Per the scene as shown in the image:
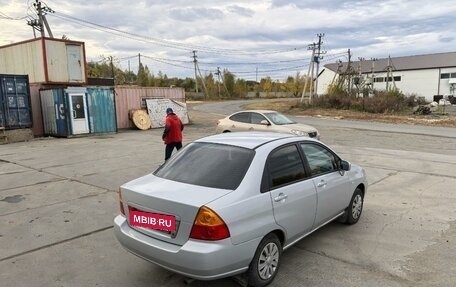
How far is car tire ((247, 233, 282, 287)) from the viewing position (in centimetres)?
339

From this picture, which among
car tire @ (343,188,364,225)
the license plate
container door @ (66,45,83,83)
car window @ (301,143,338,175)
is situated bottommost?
car tire @ (343,188,364,225)

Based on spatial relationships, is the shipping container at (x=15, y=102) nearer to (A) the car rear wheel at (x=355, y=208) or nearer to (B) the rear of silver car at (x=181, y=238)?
(B) the rear of silver car at (x=181, y=238)

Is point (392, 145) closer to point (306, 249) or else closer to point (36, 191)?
point (306, 249)

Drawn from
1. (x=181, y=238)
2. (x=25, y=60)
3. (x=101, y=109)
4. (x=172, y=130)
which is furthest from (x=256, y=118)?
(x=25, y=60)

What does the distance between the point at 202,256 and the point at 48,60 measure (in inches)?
704

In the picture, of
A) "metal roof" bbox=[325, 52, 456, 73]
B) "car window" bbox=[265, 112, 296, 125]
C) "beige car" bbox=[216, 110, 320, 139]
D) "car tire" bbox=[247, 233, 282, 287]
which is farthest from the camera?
"metal roof" bbox=[325, 52, 456, 73]

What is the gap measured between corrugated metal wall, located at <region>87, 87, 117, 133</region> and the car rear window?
607 inches

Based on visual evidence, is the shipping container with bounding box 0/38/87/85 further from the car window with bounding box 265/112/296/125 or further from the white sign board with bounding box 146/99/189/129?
the car window with bounding box 265/112/296/125

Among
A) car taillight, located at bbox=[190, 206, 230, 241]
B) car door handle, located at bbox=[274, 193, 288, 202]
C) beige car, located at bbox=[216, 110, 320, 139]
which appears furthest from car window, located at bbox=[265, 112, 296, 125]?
car taillight, located at bbox=[190, 206, 230, 241]

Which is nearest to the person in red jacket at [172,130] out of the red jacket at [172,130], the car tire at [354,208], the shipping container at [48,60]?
the red jacket at [172,130]

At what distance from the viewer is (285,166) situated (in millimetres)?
3961

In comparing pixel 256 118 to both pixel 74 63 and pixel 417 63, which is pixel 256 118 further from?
pixel 417 63

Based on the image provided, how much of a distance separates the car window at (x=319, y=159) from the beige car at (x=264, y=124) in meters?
7.84

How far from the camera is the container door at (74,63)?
18.8m
